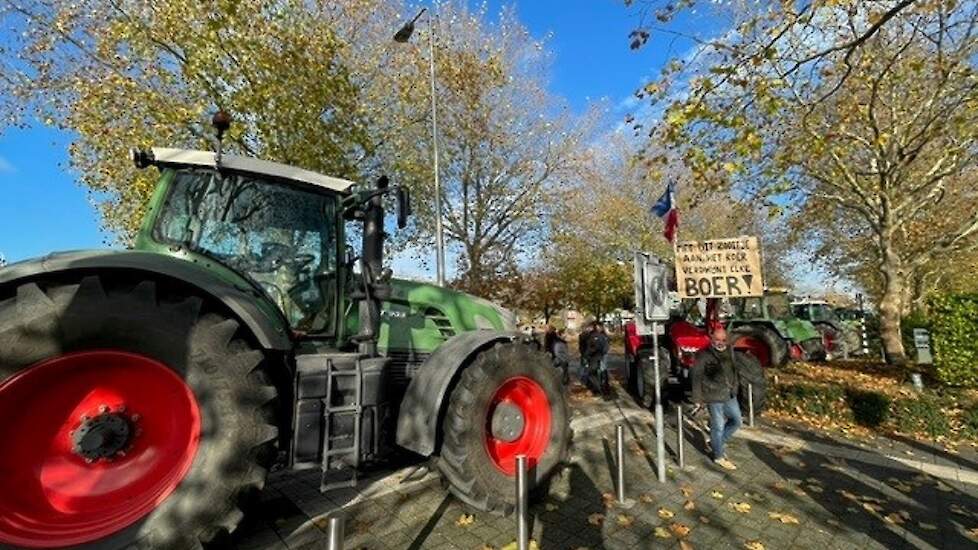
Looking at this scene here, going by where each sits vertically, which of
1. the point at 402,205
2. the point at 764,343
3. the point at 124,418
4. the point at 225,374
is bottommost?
the point at 764,343

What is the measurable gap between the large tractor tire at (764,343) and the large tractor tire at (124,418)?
11952 mm

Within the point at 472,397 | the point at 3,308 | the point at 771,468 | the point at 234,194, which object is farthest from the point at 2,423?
the point at 771,468

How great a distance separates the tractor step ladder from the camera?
341 centimetres

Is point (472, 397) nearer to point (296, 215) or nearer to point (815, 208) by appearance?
point (296, 215)

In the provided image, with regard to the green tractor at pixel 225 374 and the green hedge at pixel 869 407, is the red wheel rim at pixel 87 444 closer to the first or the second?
the green tractor at pixel 225 374

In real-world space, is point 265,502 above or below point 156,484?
below

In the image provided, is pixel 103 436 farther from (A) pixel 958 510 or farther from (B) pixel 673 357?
(B) pixel 673 357

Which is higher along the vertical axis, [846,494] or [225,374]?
[225,374]

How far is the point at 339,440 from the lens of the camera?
345 cm

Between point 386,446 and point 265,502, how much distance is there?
1423mm

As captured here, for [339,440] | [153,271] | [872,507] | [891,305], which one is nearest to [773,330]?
[891,305]

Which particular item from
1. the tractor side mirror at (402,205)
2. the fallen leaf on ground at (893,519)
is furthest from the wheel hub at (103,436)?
the fallen leaf on ground at (893,519)

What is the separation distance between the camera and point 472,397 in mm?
3922

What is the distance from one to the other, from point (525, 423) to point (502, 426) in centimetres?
37
